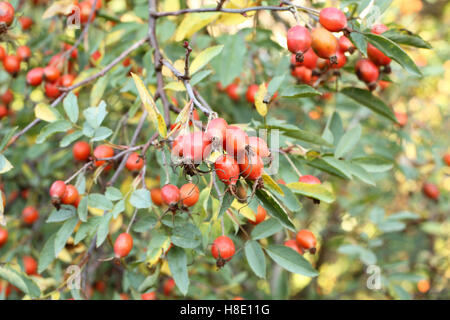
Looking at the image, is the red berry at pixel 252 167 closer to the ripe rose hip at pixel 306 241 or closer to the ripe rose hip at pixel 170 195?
the ripe rose hip at pixel 170 195

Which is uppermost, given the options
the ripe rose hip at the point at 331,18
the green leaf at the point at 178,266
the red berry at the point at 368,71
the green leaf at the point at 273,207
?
the ripe rose hip at the point at 331,18

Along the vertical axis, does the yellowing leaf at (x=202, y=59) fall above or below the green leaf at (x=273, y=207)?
above

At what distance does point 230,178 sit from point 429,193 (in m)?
2.39

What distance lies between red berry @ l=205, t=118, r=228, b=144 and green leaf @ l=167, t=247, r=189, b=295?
21.3 inches

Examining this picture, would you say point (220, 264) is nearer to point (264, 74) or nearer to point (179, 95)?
point (179, 95)

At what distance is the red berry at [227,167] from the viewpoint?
33.3 inches

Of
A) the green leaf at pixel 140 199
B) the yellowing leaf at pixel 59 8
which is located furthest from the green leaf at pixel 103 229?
the yellowing leaf at pixel 59 8

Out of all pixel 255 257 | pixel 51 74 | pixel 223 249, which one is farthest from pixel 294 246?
pixel 51 74

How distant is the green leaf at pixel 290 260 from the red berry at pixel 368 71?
0.65m

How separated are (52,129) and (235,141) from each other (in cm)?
79

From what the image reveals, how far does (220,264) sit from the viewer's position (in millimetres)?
1211

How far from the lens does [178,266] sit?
4.06 ft

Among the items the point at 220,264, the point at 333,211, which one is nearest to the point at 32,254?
the point at 220,264

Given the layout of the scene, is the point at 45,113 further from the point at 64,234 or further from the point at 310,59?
the point at 310,59
